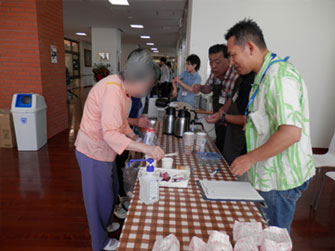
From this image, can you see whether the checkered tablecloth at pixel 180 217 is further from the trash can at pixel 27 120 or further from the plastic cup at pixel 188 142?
the trash can at pixel 27 120

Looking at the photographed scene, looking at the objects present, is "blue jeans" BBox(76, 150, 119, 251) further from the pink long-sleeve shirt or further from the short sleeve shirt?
the short sleeve shirt

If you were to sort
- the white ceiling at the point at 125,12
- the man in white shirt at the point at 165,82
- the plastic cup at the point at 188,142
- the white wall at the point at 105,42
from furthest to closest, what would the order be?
the white wall at the point at 105,42
the man in white shirt at the point at 165,82
the white ceiling at the point at 125,12
the plastic cup at the point at 188,142

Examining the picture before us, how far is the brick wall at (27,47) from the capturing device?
3775 millimetres

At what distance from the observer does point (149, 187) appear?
1.05m

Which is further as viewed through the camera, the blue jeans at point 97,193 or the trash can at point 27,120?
the trash can at point 27,120

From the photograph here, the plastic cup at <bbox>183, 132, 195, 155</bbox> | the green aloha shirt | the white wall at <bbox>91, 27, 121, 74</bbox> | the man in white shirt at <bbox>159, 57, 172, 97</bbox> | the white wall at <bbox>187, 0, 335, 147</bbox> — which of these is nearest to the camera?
the green aloha shirt

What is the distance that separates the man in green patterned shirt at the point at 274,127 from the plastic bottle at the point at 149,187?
1.22ft

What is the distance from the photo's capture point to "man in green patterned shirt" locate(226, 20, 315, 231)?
984 millimetres

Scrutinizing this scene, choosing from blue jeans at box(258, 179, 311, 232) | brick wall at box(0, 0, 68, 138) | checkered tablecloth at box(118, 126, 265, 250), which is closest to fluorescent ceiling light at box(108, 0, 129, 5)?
brick wall at box(0, 0, 68, 138)

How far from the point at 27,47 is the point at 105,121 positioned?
352 centimetres

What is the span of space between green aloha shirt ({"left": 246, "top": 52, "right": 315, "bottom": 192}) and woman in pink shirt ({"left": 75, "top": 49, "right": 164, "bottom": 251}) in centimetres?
51

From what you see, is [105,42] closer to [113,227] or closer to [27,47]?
[27,47]

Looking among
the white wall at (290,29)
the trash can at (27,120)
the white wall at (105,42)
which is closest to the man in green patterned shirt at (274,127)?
the white wall at (290,29)

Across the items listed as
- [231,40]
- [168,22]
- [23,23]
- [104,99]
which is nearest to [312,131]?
[231,40]
